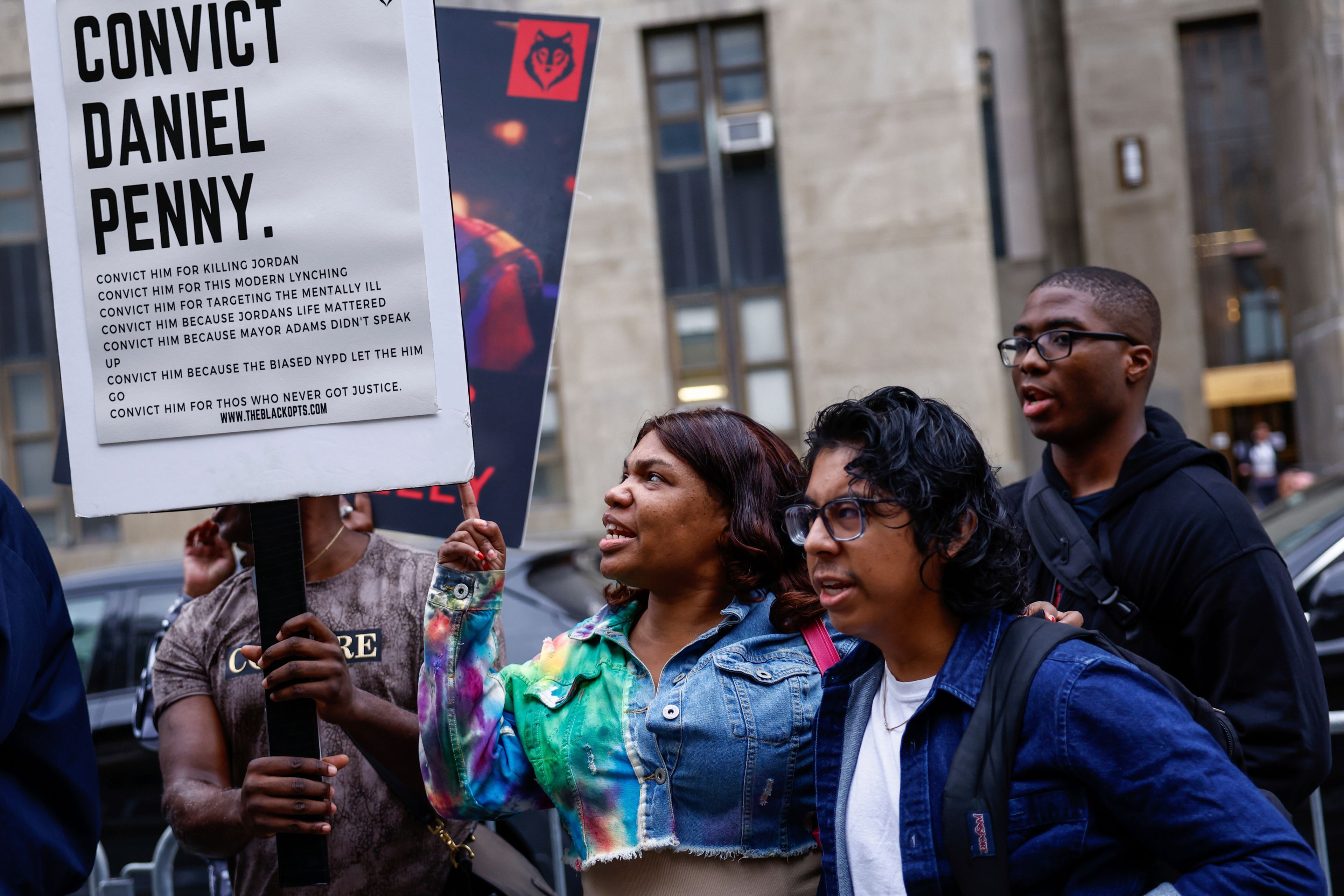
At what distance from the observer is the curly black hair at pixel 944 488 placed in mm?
1938

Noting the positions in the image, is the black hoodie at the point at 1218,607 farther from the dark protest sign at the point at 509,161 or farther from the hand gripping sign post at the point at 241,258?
the dark protest sign at the point at 509,161

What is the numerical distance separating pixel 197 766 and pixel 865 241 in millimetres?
14334

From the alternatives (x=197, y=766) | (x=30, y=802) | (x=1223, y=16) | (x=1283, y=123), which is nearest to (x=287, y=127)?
(x=30, y=802)

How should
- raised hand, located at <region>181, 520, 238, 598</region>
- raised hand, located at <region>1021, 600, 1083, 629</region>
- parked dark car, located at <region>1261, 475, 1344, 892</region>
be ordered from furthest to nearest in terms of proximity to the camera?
parked dark car, located at <region>1261, 475, 1344, 892</region> → raised hand, located at <region>181, 520, 238, 598</region> → raised hand, located at <region>1021, 600, 1083, 629</region>

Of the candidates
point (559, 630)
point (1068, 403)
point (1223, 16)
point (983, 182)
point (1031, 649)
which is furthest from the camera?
point (1223, 16)

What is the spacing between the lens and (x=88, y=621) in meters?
5.84

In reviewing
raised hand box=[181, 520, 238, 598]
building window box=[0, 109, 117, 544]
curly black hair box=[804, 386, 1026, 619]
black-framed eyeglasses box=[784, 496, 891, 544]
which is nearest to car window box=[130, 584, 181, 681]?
raised hand box=[181, 520, 238, 598]

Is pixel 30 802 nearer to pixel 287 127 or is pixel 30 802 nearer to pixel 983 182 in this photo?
pixel 287 127

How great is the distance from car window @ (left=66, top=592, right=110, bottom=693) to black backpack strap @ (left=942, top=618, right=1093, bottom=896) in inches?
201

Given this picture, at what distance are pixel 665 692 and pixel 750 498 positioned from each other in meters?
0.43

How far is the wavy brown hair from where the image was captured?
2406mm

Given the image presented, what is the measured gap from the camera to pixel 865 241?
16.1 metres

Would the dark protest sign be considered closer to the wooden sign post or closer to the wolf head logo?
the wolf head logo

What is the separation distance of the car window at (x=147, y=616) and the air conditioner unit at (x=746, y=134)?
11.9m
